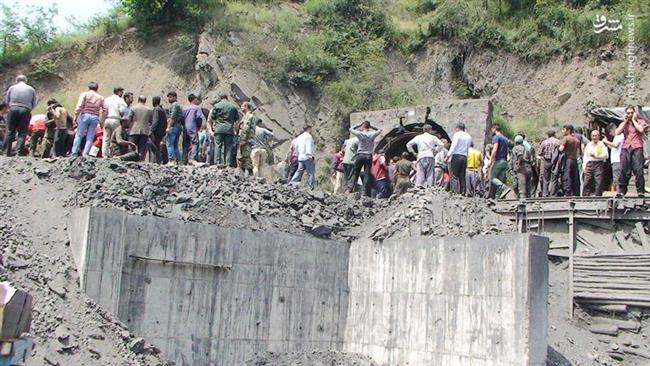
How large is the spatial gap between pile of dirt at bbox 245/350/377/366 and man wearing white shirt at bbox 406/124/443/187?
158 inches

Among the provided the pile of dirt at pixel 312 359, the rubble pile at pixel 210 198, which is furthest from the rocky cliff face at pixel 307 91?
the pile of dirt at pixel 312 359

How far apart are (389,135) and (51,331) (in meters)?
14.6

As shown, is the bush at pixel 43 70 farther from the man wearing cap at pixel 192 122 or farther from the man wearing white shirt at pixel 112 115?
the man wearing white shirt at pixel 112 115

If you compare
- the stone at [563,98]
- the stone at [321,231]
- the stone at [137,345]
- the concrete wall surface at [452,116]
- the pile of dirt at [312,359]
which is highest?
the stone at [563,98]

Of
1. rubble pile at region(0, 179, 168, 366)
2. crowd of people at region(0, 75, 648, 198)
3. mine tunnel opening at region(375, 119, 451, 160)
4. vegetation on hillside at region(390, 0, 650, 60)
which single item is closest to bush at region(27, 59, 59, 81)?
vegetation on hillside at region(390, 0, 650, 60)

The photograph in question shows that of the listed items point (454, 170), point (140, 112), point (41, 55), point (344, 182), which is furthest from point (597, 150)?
point (41, 55)

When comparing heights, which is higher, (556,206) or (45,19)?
(45,19)

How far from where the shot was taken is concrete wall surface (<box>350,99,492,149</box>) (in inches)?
891

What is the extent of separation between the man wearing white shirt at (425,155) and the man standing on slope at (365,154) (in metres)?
0.79

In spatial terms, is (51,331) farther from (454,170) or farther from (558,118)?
(558,118)

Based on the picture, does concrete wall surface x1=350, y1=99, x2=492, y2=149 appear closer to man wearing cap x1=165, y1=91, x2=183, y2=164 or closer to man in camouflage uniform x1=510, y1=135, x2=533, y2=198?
man in camouflage uniform x1=510, y1=135, x2=533, y2=198

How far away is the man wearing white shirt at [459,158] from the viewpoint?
16500mm

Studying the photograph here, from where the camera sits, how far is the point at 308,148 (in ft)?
57.7

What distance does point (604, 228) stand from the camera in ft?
51.8
